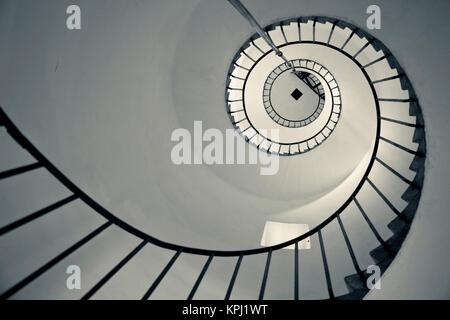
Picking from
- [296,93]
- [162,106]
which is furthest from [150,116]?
[296,93]

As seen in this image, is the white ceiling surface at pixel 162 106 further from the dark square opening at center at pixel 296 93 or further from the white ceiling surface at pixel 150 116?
the dark square opening at center at pixel 296 93

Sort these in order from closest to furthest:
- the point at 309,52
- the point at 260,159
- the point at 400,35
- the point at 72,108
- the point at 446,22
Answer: the point at 446,22, the point at 400,35, the point at 72,108, the point at 260,159, the point at 309,52

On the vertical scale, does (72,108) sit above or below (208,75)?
below

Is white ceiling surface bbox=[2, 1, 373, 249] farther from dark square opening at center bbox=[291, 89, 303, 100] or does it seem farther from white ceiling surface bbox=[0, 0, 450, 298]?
dark square opening at center bbox=[291, 89, 303, 100]

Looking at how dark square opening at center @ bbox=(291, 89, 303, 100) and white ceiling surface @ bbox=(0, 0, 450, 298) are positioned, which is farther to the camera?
dark square opening at center @ bbox=(291, 89, 303, 100)

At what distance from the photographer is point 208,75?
19.3 feet

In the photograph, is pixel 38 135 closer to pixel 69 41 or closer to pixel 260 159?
pixel 69 41

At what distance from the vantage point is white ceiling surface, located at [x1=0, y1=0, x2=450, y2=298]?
3.01m

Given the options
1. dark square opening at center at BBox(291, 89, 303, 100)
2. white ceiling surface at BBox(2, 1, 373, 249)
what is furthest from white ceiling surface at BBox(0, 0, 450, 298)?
dark square opening at center at BBox(291, 89, 303, 100)

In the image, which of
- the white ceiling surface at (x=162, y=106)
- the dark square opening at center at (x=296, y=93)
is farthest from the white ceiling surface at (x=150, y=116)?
the dark square opening at center at (x=296, y=93)

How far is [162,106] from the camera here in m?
5.70

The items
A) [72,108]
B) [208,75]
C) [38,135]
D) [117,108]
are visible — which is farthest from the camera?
[208,75]

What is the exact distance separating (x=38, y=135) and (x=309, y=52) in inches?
288

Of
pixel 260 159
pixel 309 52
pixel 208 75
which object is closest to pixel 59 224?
pixel 208 75
